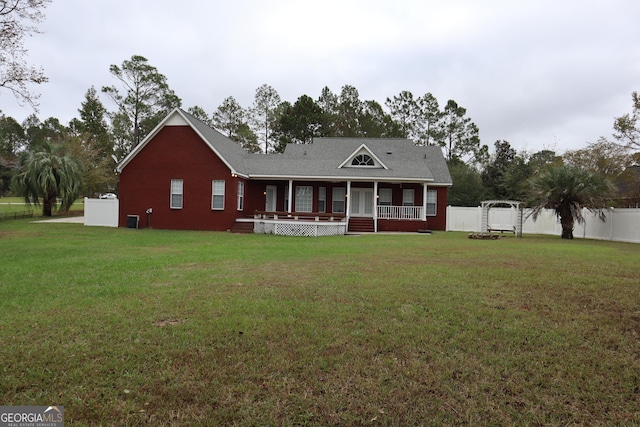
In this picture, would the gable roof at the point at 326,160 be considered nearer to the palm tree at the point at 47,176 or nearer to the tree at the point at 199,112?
the palm tree at the point at 47,176

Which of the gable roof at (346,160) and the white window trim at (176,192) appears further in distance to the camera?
the gable roof at (346,160)

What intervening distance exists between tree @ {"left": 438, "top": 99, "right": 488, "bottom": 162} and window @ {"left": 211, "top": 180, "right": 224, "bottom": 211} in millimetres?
32725

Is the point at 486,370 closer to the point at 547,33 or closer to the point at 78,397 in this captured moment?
the point at 78,397

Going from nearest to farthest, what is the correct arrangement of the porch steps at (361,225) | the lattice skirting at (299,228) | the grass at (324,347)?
the grass at (324,347), the lattice skirting at (299,228), the porch steps at (361,225)

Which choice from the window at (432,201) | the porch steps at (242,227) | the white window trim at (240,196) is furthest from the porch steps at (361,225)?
the white window trim at (240,196)

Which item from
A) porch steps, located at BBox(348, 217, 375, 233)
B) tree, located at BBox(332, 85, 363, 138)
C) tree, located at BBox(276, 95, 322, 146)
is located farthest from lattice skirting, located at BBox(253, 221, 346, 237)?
tree, located at BBox(332, 85, 363, 138)

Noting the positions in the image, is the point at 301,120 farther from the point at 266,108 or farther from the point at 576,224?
the point at 576,224

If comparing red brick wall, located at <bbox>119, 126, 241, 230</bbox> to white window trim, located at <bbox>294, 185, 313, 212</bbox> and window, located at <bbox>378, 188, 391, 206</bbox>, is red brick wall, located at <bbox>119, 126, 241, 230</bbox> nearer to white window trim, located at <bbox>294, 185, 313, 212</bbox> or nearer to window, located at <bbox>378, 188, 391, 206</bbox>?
white window trim, located at <bbox>294, 185, 313, 212</bbox>

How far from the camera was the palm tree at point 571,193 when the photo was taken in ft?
58.0

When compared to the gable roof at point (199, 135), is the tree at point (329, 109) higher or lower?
higher

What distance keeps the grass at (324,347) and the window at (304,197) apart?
16587mm

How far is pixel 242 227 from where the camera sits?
20594 millimetres

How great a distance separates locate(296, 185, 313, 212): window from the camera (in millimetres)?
24266

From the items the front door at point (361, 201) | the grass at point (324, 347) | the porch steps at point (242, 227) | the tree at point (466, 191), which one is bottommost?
the grass at point (324, 347)
